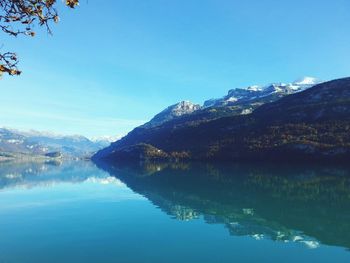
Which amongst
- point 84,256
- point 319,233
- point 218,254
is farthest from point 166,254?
point 319,233

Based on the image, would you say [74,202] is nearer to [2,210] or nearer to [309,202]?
[2,210]

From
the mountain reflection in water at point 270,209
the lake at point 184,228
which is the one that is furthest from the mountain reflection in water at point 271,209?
the lake at point 184,228

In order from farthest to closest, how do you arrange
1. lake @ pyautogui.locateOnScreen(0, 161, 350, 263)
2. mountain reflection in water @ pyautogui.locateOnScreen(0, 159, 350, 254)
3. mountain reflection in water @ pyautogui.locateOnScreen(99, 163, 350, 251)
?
mountain reflection in water @ pyautogui.locateOnScreen(99, 163, 350, 251) < mountain reflection in water @ pyautogui.locateOnScreen(0, 159, 350, 254) < lake @ pyautogui.locateOnScreen(0, 161, 350, 263)

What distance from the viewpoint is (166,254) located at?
37.0 metres

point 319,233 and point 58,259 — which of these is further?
point 319,233

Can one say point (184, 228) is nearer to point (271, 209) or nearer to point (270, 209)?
point (270, 209)

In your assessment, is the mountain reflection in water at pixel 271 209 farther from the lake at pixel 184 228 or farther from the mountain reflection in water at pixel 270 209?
the lake at pixel 184 228

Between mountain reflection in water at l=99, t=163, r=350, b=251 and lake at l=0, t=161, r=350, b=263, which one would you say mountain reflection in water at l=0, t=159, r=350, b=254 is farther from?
lake at l=0, t=161, r=350, b=263

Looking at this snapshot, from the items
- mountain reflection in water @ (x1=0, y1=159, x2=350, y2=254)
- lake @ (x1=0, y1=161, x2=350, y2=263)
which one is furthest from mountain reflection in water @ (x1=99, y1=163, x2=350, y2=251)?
lake @ (x1=0, y1=161, x2=350, y2=263)

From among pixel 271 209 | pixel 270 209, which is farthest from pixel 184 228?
pixel 271 209

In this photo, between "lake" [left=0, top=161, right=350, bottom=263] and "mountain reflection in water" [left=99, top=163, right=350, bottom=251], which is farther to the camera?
"mountain reflection in water" [left=99, top=163, right=350, bottom=251]

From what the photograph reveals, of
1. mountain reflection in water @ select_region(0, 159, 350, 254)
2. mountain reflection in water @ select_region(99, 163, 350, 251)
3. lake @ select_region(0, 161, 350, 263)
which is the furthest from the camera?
mountain reflection in water @ select_region(99, 163, 350, 251)

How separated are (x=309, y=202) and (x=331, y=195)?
10594 mm

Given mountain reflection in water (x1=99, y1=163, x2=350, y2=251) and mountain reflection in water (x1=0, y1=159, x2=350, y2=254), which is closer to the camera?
mountain reflection in water (x1=0, y1=159, x2=350, y2=254)
